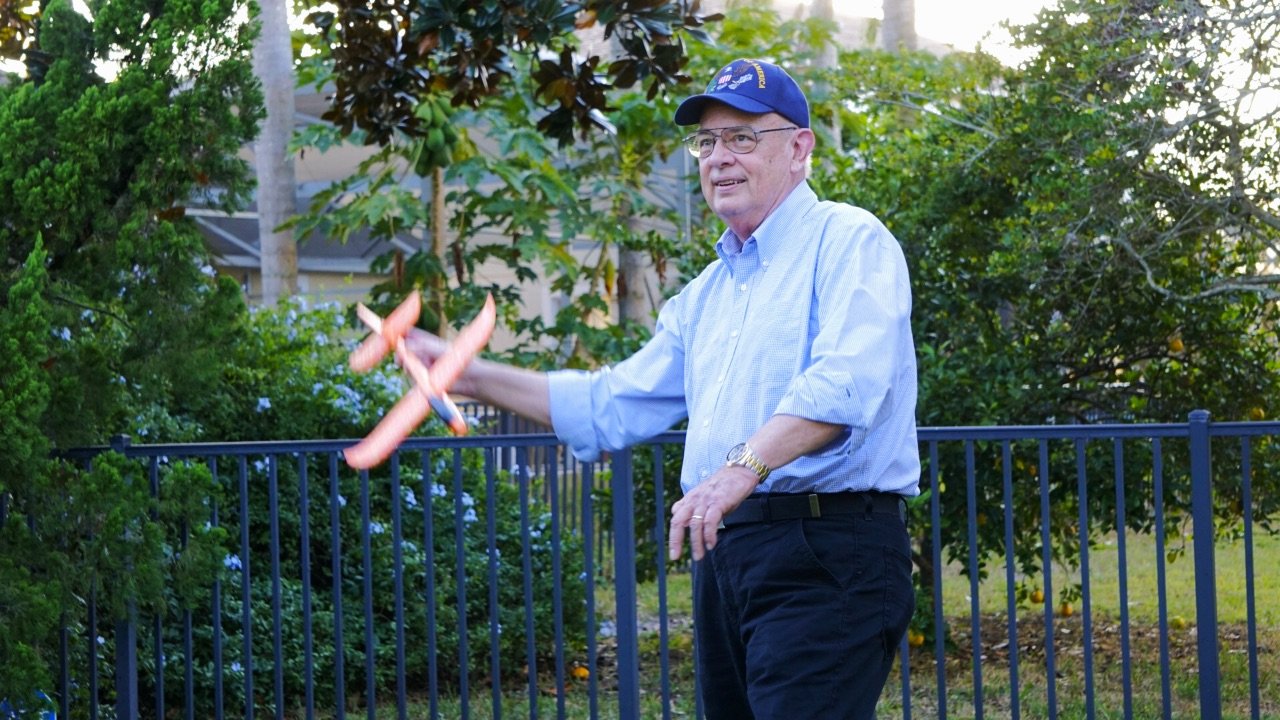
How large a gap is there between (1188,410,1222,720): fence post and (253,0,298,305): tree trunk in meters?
8.10

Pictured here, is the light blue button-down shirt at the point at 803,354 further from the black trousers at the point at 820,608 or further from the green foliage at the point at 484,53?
the green foliage at the point at 484,53

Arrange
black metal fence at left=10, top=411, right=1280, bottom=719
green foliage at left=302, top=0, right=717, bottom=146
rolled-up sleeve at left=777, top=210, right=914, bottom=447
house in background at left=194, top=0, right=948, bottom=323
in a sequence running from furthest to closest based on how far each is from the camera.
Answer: house in background at left=194, top=0, right=948, bottom=323 → green foliage at left=302, top=0, right=717, bottom=146 → black metal fence at left=10, top=411, right=1280, bottom=719 → rolled-up sleeve at left=777, top=210, right=914, bottom=447

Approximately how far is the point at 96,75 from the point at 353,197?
6989 mm

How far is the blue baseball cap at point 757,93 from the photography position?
3.12 m

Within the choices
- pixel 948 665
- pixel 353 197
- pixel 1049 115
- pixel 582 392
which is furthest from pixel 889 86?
pixel 582 392

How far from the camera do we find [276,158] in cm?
1216

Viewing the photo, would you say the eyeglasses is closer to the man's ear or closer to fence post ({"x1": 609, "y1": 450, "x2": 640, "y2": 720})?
the man's ear

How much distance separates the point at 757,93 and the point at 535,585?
4.85m

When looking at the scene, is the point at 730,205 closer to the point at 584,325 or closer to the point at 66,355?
the point at 66,355

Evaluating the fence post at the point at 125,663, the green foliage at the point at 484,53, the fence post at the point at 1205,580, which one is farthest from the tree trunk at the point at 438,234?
the fence post at the point at 1205,580

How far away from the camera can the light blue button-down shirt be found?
9.12 ft

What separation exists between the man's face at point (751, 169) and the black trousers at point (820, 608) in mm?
667

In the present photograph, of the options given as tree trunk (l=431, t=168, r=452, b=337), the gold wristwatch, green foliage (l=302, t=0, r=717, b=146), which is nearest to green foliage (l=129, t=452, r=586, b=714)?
green foliage (l=302, t=0, r=717, b=146)

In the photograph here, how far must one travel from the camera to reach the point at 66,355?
16.0ft
